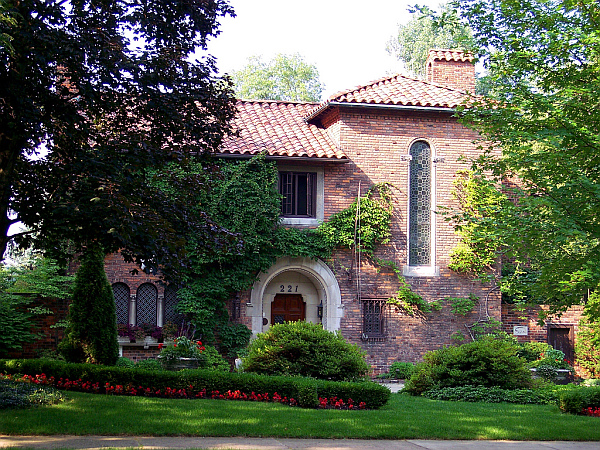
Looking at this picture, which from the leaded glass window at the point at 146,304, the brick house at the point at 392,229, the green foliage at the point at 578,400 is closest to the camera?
the green foliage at the point at 578,400

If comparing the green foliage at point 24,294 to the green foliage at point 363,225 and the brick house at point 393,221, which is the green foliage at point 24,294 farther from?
the green foliage at point 363,225

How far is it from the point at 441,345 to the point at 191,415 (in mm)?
11626

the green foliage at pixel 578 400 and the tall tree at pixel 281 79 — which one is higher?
the tall tree at pixel 281 79

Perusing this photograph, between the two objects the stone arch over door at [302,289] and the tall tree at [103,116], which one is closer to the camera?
the tall tree at [103,116]

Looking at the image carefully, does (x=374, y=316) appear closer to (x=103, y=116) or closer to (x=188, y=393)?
(x=188, y=393)

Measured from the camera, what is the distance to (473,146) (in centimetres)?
2048

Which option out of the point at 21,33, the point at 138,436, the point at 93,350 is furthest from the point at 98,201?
the point at 93,350

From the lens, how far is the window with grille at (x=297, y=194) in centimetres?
1958

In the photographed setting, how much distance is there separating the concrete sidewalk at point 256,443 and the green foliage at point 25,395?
1700mm

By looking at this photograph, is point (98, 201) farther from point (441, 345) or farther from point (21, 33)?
point (441, 345)

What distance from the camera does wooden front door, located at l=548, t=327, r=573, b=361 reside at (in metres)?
21.6

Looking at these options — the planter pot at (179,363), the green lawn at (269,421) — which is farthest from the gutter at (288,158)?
the green lawn at (269,421)

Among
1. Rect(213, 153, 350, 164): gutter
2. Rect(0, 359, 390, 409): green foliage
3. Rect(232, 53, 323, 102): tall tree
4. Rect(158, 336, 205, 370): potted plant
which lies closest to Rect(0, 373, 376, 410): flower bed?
Rect(0, 359, 390, 409): green foliage

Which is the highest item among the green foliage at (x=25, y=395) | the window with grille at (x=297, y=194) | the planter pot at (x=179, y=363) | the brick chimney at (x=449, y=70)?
the brick chimney at (x=449, y=70)
